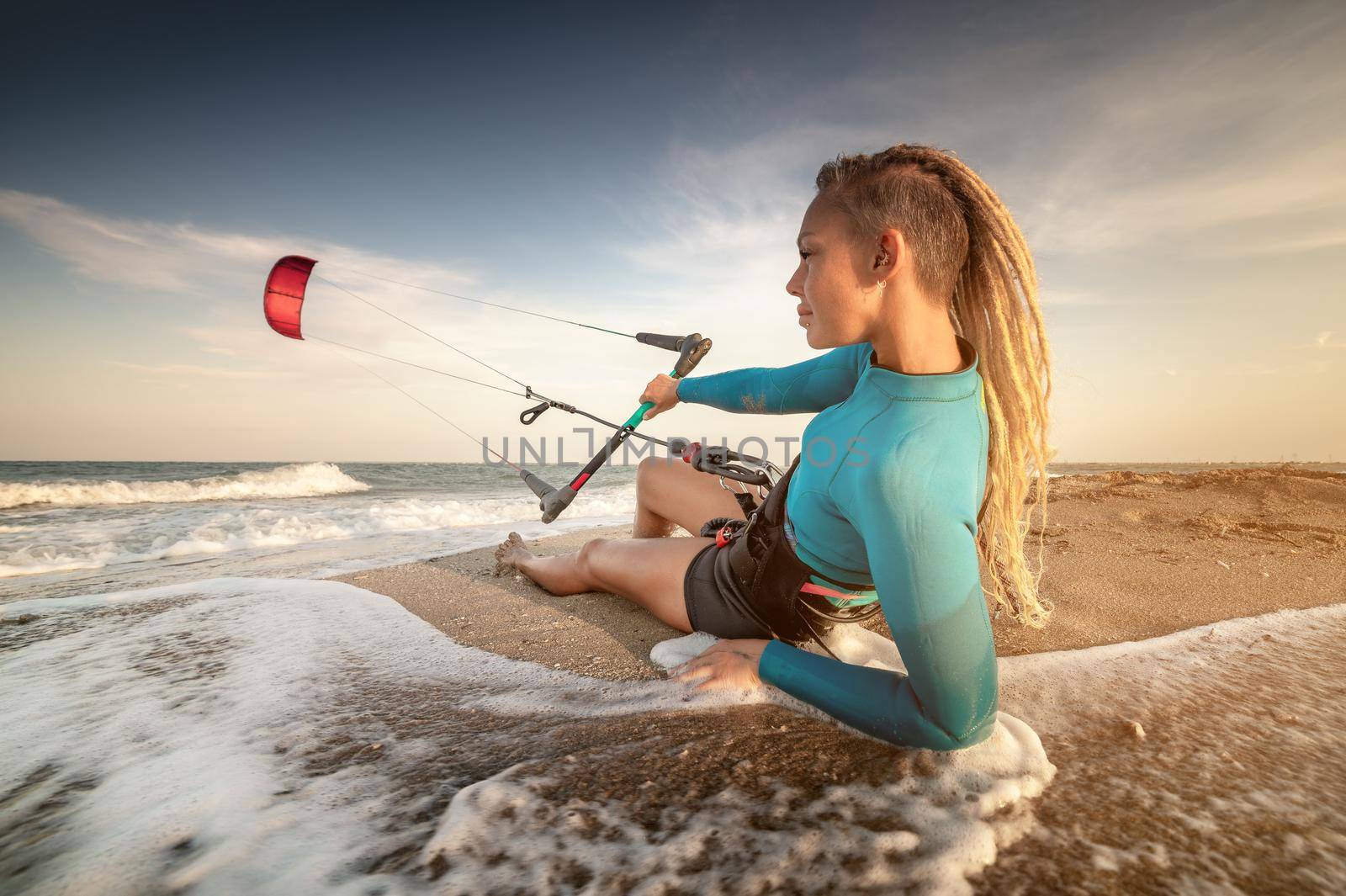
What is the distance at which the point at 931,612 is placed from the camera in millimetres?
1147

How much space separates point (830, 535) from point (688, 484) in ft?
4.46

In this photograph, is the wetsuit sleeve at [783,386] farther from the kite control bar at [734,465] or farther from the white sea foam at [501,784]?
the white sea foam at [501,784]

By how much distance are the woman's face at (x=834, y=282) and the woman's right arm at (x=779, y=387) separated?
58 centimetres

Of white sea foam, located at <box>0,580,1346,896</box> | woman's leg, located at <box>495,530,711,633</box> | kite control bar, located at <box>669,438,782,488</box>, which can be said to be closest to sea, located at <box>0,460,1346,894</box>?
white sea foam, located at <box>0,580,1346,896</box>

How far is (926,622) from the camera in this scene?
115 cm

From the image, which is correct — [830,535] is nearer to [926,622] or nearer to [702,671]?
[926,622]

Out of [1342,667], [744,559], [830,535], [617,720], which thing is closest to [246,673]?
[617,720]

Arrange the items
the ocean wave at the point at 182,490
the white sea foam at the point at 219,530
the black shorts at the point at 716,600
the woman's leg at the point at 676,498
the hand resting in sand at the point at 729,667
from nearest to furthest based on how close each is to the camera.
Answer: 1. the hand resting in sand at the point at 729,667
2. the black shorts at the point at 716,600
3. the woman's leg at the point at 676,498
4. the white sea foam at the point at 219,530
5. the ocean wave at the point at 182,490

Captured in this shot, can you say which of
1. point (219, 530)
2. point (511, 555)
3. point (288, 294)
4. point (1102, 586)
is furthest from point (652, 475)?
point (219, 530)

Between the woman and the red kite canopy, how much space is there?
4.09 m

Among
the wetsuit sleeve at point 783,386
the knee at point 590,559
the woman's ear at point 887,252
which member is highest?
the woman's ear at point 887,252

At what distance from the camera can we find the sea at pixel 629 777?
95cm

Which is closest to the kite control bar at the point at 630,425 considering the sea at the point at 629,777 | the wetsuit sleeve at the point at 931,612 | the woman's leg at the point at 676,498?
the woman's leg at the point at 676,498

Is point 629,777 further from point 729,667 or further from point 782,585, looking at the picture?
point 782,585
